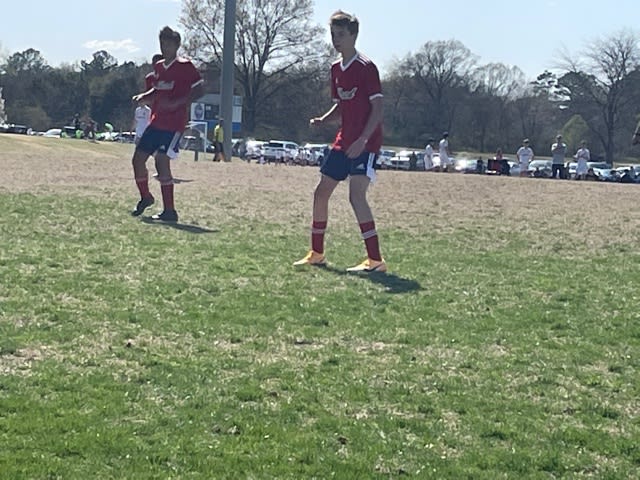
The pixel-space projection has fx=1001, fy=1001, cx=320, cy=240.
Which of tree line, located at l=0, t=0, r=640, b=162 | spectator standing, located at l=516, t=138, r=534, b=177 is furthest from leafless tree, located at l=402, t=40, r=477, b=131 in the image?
spectator standing, located at l=516, t=138, r=534, b=177

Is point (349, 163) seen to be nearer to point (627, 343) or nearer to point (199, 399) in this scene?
point (627, 343)

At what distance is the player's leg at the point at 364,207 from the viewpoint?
27.6ft

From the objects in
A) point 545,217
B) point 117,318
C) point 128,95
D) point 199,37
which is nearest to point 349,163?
point 117,318

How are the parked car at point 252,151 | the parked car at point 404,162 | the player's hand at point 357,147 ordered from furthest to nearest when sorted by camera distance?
the parked car at point 252,151
the parked car at point 404,162
the player's hand at point 357,147

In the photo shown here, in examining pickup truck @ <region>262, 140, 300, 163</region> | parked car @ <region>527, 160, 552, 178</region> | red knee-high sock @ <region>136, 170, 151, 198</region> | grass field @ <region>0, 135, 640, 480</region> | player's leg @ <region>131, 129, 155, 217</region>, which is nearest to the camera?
grass field @ <region>0, 135, 640, 480</region>

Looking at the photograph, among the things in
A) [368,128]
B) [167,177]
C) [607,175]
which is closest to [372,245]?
[368,128]

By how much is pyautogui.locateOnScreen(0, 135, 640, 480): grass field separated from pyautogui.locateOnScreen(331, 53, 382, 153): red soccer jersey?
113 centimetres

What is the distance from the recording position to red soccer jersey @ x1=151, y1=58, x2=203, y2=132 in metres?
11.5

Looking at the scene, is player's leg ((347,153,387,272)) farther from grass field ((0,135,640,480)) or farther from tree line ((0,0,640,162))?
tree line ((0,0,640,162))

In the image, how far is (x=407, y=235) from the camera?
1111 cm

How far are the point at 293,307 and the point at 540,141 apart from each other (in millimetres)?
90528

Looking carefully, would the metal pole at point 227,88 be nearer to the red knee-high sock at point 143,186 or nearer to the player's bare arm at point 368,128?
the red knee-high sock at point 143,186

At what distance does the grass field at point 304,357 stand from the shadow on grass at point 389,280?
0.15ft

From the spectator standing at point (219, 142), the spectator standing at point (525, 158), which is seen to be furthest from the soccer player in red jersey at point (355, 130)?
the spectator standing at point (525, 158)
